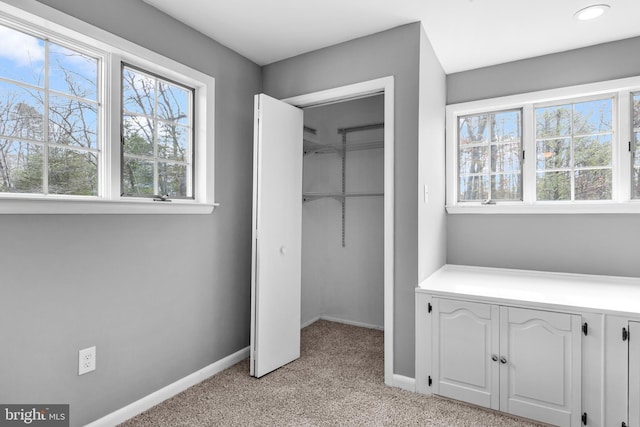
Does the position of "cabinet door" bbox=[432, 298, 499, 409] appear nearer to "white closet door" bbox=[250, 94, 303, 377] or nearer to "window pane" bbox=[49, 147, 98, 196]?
"white closet door" bbox=[250, 94, 303, 377]

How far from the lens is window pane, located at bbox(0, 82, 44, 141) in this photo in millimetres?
1619

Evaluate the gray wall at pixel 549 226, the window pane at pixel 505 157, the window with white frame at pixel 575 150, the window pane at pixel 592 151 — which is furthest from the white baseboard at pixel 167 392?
the window pane at pixel 592 151

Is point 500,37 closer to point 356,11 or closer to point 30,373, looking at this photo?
point 356,11

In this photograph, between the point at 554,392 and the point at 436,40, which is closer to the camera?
the point at 554,392

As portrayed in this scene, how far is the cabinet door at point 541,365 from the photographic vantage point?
6.23ft

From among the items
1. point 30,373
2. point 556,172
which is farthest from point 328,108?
point 30,373

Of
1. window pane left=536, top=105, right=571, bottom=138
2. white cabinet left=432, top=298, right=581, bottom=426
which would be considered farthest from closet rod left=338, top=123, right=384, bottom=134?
white cabinet left=432, top=298, right=581, bottom=426

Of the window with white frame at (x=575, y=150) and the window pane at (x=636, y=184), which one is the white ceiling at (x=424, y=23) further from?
the window pane at (x=636, y=184)

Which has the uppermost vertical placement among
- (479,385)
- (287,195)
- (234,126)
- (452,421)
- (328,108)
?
(328,108)

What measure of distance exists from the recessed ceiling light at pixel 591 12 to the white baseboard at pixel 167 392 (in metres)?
3.24

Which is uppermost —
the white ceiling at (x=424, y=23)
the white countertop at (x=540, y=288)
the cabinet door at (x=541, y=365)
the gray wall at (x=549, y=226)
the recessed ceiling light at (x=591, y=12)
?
the white ceiling at (x=424, y=23)

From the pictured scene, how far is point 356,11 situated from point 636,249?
2.51 meters

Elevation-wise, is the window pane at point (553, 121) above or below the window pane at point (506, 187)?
above

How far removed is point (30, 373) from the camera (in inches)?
64.1
